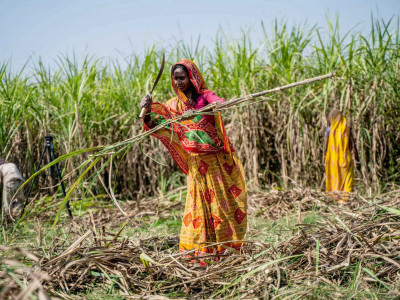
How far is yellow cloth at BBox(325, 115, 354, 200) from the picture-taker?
17.9 feet

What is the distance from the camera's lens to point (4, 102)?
20.2ft

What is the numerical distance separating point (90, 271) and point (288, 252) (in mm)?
1108

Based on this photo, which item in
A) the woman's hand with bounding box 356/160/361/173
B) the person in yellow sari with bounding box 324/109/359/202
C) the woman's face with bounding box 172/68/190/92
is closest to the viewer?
the woman's face with bounding box 172/68/190/92

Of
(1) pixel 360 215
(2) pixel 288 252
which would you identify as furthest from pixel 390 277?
(1) pixel 360 215

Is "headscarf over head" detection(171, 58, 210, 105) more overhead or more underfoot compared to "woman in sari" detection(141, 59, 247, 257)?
more overhead

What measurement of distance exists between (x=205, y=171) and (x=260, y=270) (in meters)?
1.20

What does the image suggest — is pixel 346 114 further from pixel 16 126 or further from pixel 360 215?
→ pixel 16 126

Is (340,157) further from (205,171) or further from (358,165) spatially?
(205,171)

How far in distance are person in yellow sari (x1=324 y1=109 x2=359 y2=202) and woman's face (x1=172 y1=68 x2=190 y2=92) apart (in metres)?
3.05

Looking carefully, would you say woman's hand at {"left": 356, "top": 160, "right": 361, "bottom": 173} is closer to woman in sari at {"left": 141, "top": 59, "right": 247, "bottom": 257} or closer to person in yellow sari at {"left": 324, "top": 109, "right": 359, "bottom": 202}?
person in yellow sari at {"left": 324, "top": 109, "right": 359, "bottom": 202}

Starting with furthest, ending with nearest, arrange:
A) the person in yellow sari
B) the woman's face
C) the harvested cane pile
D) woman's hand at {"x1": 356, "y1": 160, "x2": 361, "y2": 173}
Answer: woman's hand at {"x1": 356, "y1": 160, "x2": 361, "y2": 173}
the person in yellow sari
the woman's face
the harvested cane pile

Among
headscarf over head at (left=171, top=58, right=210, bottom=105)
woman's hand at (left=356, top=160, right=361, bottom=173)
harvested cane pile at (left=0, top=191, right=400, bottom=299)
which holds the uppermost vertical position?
headscarf over head at (left=171, top=58, right=210, bottom=105)

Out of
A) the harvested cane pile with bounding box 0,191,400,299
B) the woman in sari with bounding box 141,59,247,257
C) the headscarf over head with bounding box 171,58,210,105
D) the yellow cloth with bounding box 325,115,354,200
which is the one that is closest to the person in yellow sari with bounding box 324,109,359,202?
the yellow cloth with bounding box 325,115,354,200

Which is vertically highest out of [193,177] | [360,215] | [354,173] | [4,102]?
[4,102]
